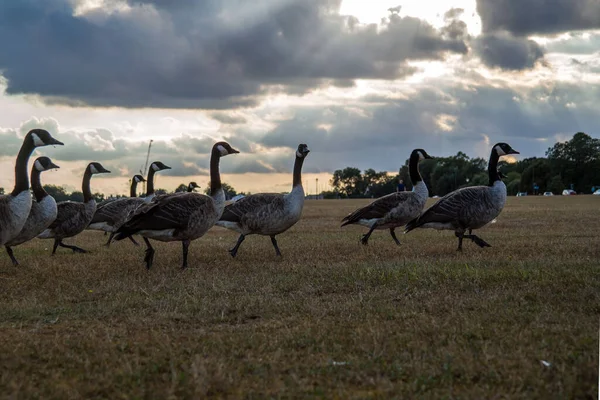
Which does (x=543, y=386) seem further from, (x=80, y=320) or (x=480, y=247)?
(x=480, y=247)

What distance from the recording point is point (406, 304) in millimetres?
9586

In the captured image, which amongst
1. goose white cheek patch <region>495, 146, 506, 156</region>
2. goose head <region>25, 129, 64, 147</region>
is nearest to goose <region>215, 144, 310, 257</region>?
goose head <region>25, 129, 64, 147</region>

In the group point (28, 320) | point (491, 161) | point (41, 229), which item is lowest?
point (28, 320)

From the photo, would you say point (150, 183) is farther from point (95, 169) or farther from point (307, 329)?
point (307, 329)

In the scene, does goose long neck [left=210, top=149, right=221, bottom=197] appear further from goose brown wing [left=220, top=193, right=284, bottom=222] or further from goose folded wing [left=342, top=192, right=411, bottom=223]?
goose folded wing [left=342, top=192, right=411, bottom=223]

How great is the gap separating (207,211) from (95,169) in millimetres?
10475

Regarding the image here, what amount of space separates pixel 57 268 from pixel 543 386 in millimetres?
11905

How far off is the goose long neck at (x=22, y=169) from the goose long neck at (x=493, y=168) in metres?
12.5

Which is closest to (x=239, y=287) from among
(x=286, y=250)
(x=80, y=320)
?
(x=80, y=320)

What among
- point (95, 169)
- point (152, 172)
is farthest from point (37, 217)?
point (152, 172)

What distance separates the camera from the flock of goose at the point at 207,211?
13867mm

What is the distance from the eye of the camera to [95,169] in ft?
76.1

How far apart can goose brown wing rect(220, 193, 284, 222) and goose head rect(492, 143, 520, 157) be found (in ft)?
23.5

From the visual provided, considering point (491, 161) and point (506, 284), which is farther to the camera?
point (491, 161)
